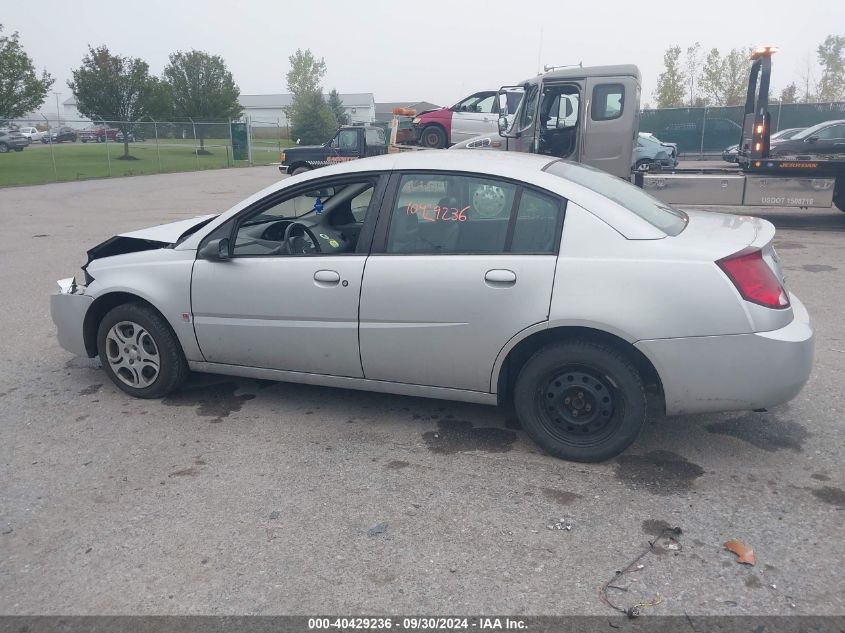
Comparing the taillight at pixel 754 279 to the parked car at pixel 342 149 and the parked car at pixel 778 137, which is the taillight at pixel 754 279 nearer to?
the parked car at pixel 778 137

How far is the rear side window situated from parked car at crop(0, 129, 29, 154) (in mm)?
39178

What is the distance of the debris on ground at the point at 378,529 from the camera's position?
323 centimetres

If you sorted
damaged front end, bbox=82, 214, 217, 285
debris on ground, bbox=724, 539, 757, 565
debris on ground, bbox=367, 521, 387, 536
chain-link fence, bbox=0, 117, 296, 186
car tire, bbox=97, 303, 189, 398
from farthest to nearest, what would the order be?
chain-link fence, bbox=0, 117, 296, 186
damaged front end, bbox=82, 214, 217, 285
car tire, bbox=97, 303, 189, 398
debris on ground, bbox=367, 521, 387, 536
debris on ground, bbox=724, 539, 757, 565

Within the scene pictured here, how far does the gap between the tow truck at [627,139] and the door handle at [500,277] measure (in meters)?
8.59

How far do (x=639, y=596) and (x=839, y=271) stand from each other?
7309 mm

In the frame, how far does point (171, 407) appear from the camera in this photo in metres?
4.75

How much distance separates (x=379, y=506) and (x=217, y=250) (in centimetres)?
199

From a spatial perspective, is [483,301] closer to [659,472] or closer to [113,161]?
[659,472]

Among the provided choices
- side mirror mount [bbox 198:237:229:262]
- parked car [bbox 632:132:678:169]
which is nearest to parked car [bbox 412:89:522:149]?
parked car [bbox 632:132:678:169]

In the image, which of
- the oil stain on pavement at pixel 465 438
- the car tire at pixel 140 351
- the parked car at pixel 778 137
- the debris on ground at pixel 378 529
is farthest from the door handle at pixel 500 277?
the parked car at pixel 778 137

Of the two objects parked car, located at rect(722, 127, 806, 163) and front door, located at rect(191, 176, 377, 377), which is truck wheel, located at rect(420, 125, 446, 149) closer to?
parked car, located at rect(722, 127, 806, 163)

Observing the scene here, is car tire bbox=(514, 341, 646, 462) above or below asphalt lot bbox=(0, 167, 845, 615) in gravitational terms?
above

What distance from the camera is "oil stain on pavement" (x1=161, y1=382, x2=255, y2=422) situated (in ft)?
15.4

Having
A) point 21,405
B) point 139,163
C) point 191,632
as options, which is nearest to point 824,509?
point 191,632
